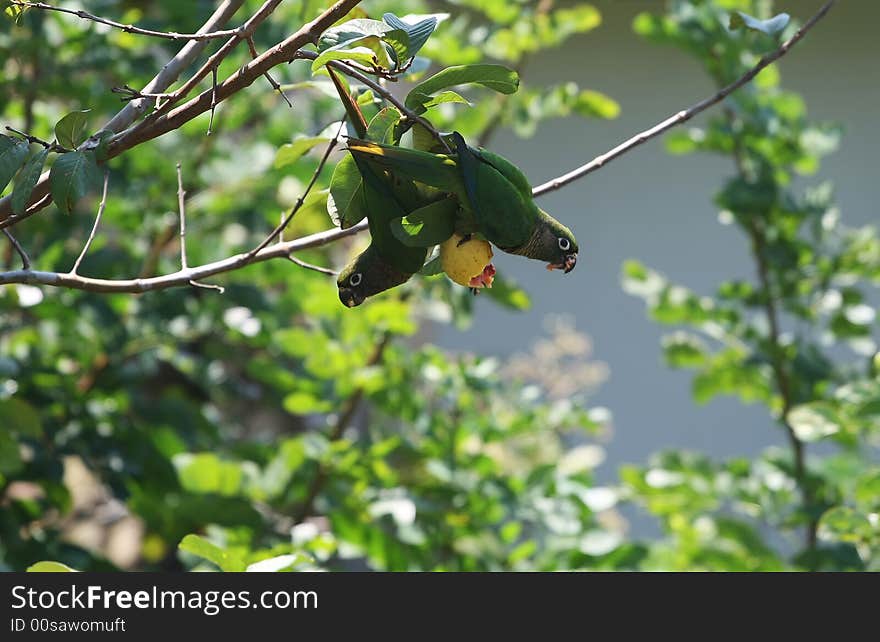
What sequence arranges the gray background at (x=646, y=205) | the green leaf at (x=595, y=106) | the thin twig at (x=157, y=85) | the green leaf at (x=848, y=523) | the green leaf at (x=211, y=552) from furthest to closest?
the gray background at (x=646, y=205) < the green leaf at (x=595, y=106) < the green leaf at (x=848, y=523) < the green leaf at (x=211, y=552) < the thin twig at (x=157, y=85)

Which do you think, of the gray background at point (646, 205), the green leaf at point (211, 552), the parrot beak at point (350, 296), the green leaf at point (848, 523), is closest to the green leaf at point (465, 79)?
the parrot beak at point (350, 296)

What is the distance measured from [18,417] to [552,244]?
777 millimetres

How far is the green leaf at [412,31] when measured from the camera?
56 cm

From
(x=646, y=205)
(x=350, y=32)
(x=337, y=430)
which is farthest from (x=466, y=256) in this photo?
(x=646, y=205)

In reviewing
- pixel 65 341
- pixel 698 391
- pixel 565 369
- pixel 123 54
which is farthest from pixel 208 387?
pixel 565 369

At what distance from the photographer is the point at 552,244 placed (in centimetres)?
56

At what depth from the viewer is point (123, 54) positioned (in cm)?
146

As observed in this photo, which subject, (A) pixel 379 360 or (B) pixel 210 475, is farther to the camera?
(A) pixel 379 360

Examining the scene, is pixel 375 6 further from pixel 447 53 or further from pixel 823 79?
pixel 823 79

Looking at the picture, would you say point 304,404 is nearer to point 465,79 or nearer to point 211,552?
point 211,552

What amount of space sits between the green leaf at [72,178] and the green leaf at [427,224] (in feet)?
0.63

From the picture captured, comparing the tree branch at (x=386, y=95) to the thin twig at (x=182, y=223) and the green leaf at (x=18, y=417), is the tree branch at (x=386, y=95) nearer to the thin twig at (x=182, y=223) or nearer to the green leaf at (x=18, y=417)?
the thin twig at (x=182, y=223)

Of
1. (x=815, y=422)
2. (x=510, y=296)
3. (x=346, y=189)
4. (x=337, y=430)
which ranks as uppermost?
(x=510, y=296)

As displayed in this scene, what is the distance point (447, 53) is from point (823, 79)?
2460 mm
